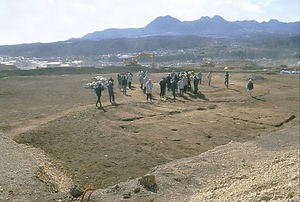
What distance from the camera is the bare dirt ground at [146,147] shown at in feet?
36.2

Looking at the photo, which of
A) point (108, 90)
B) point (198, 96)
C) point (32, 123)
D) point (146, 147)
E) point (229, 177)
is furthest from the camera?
point (198, 96)

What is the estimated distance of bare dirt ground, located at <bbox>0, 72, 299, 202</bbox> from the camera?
11042 mm

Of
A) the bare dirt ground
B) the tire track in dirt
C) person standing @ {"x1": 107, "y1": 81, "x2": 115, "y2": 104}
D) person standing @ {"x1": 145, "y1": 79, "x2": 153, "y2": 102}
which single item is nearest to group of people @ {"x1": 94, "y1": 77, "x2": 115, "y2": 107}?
person standing @ {"x1": 107, "y1": 81, "x2": 115, "y2": 104}

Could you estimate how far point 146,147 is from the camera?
1606 cm

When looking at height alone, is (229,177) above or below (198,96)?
below

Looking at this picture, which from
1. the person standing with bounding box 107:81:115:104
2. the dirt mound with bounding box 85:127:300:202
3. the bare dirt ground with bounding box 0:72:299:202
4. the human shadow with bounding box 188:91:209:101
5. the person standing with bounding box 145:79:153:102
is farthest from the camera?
the human shadow with bounding box 188:91:209:101

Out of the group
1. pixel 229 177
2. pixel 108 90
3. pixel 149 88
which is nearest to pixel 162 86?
pixel 149 88

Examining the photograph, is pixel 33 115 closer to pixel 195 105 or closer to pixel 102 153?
pixel 102 153

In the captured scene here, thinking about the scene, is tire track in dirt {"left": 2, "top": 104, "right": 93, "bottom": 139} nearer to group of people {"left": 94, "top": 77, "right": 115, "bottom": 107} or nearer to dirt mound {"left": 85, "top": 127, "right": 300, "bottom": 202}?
group of people {"left": 94, "top": 77, "right": 115, "bottom": 107}

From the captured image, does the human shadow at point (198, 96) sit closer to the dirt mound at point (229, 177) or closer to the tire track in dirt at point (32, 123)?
the tire track in dirt at point (32, 123)

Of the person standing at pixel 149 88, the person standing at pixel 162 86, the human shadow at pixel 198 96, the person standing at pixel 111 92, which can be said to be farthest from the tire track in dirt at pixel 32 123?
the human shadow at pixel 198 96

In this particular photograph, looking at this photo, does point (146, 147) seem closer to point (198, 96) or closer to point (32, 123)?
point (32, 123)

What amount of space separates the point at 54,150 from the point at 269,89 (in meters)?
22.3

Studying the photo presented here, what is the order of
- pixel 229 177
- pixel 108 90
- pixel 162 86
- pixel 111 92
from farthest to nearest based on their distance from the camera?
pixel 162 86
pixel 108 90
pixel 111 92
pixel 229 177
